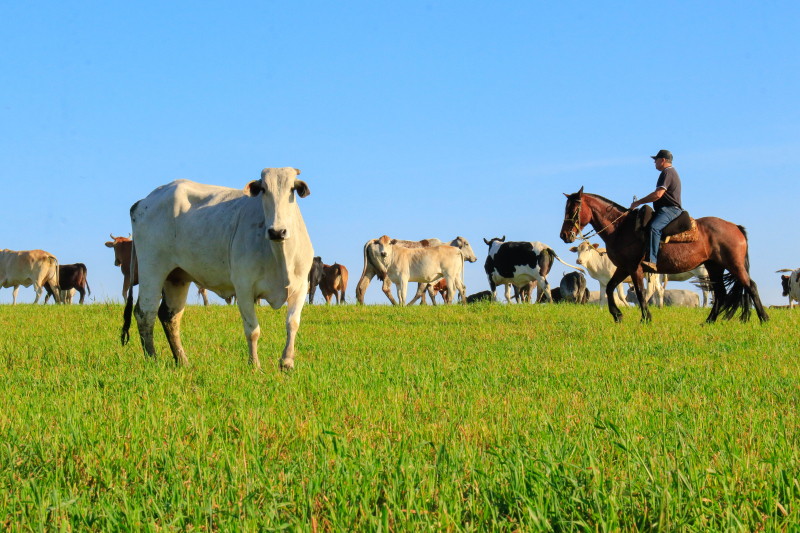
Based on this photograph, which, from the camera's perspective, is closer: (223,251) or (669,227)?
(223,251)

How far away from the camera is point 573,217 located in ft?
42.3

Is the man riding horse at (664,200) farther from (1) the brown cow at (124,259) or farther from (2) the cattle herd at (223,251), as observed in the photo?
(1) the brown cow at (124,259)

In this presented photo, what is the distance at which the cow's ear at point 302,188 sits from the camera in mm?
6832

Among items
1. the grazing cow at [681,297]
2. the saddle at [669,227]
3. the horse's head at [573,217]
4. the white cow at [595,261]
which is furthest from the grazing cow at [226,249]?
the grazing cow at [681,297]

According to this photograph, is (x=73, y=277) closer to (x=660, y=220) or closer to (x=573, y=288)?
(x=573, y=288)

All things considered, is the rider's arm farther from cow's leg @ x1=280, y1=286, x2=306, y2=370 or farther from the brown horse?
cow's leg @ x1=280, y1=286, x2=306, y2=370

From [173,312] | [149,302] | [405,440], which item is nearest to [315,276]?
[173,312]

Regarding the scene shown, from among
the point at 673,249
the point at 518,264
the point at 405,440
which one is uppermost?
the point at 518,264

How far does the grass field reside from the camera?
2.58m

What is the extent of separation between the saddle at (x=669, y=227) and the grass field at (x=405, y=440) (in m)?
4.52

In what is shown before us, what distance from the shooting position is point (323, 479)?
9.63ft

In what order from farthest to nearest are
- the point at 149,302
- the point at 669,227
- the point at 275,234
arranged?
the point at 669,227
the point at 149,302
the point at 275,234

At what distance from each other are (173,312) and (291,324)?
2201 millimetres

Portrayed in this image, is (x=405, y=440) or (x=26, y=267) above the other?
(x=26, y=267)
